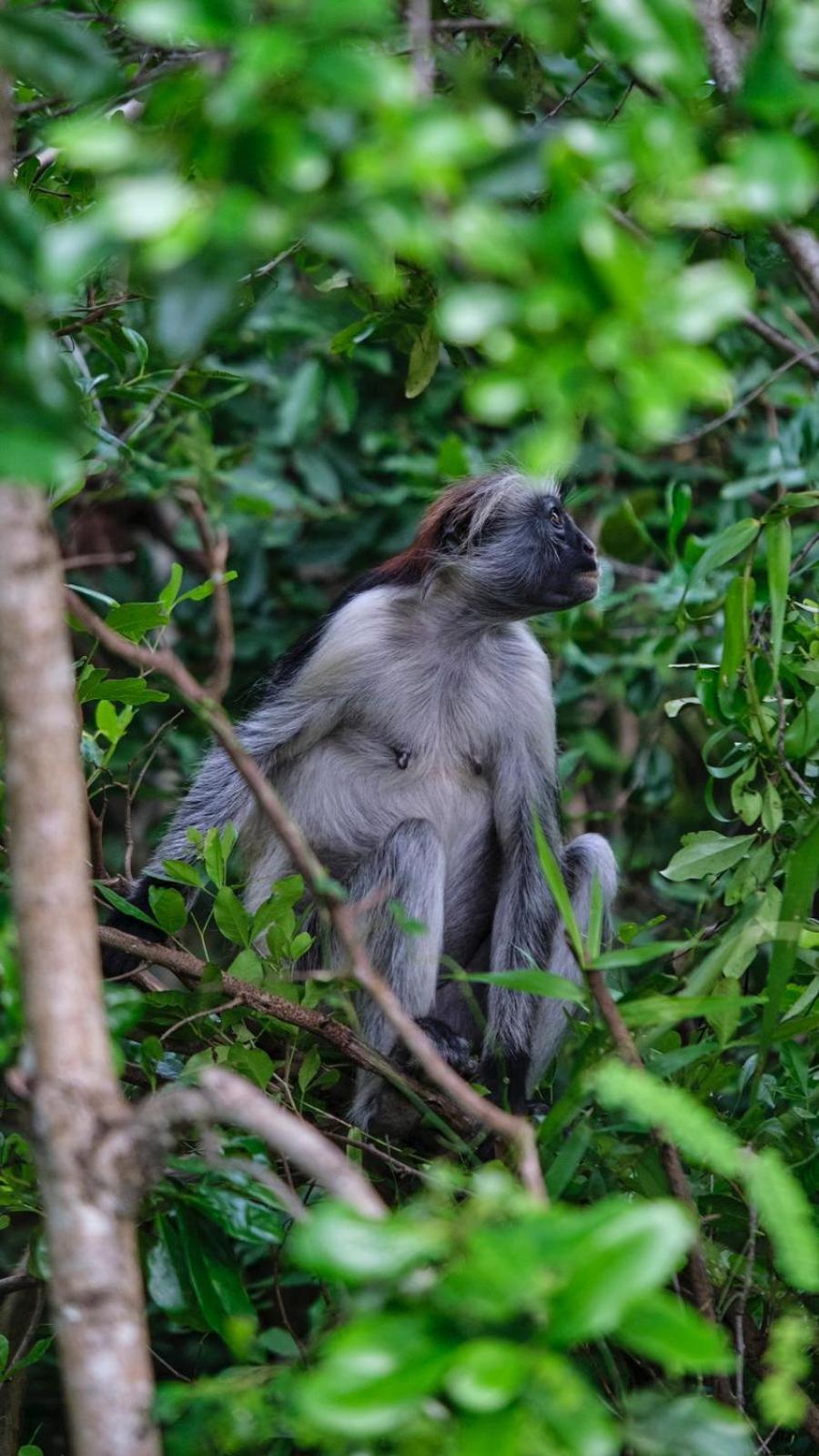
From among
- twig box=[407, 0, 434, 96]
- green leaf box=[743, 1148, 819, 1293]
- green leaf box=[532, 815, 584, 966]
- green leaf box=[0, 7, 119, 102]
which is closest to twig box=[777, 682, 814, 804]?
green leaf box=[532, 815, 584, 966]

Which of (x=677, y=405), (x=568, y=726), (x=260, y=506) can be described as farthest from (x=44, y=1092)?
(x=568, y=726)

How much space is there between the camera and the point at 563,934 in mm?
5016

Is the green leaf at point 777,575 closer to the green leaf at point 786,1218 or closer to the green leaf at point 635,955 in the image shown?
the green leaf at point 635,955

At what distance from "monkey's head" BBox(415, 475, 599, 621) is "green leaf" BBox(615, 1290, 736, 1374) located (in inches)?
143

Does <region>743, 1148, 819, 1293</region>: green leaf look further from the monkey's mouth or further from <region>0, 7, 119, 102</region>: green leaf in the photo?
the monkey's mouth

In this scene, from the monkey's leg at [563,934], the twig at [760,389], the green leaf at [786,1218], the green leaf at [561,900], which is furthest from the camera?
the monkey's leg at [563,934]

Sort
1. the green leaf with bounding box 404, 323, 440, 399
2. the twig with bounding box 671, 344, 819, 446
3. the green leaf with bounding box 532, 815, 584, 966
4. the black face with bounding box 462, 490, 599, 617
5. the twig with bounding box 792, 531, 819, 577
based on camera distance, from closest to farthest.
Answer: the green leaf with bounding box 532, 815, 584, 966, the twig with bounding box 671, 344, 819, 446, the green leaf with bounding box 404, 323, 440, 399, the twig with bounding box 792, 531, 819, 577, the black face with bounding box 462, 490, 599, 617

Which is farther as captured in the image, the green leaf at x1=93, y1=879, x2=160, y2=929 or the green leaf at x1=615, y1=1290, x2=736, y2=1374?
the green leaf at x1=93, y1=879, x2=160, y2=929

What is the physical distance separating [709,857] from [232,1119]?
1.94 metres

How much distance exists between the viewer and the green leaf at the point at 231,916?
11.8 ft

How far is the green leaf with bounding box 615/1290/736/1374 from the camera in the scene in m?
1.59

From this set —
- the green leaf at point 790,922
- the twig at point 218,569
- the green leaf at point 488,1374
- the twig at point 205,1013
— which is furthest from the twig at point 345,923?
the twig at point 205,1013

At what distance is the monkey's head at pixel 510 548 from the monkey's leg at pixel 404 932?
2.93 ft

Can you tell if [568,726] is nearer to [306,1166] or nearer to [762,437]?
[762,437]
